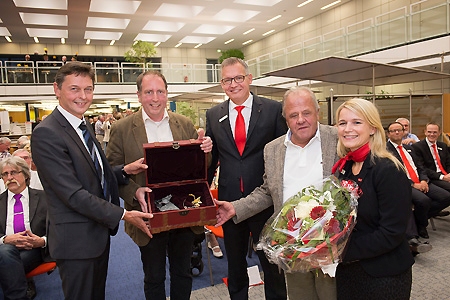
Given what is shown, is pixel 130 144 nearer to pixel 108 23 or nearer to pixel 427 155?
pixel 427 155

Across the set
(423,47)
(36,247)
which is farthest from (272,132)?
(423,47)

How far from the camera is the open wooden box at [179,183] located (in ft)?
6.99

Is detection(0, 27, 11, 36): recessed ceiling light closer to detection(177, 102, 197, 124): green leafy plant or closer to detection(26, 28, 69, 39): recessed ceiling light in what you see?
detection(26, 28, 69, 39): recessed ceiling light

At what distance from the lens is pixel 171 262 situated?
8.55 feet

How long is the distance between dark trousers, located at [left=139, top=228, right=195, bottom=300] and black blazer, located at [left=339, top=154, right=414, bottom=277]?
122 centimetres

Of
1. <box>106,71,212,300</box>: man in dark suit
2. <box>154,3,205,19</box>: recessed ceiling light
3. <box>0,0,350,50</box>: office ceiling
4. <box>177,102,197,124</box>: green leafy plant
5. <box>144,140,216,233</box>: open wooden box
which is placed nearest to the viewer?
<box>144,140,216,233</box>: open wooden box

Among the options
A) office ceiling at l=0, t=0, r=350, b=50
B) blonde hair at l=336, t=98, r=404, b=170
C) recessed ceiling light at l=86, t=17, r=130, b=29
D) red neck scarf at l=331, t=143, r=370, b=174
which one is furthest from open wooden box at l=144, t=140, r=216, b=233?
recessed ceiling light at l=86, t=17, r=130, b=29

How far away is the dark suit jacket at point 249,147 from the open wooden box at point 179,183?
196 mm

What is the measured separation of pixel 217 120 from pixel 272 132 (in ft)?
1.36

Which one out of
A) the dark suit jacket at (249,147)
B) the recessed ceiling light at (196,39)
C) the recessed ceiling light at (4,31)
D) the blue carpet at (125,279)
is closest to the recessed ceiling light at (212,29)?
the recessed ceiling light at (196,39)

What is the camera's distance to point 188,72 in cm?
2078

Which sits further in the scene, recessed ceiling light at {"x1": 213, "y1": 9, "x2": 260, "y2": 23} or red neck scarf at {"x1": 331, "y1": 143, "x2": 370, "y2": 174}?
recessed ceiling light at {"x1": 213, "y1": 9, "x2": 260, "y2": 23}

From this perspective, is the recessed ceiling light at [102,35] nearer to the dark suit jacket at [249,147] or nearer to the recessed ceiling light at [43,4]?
the recessed ceiling light at [43,4]

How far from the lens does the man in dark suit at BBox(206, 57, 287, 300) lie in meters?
2.51
